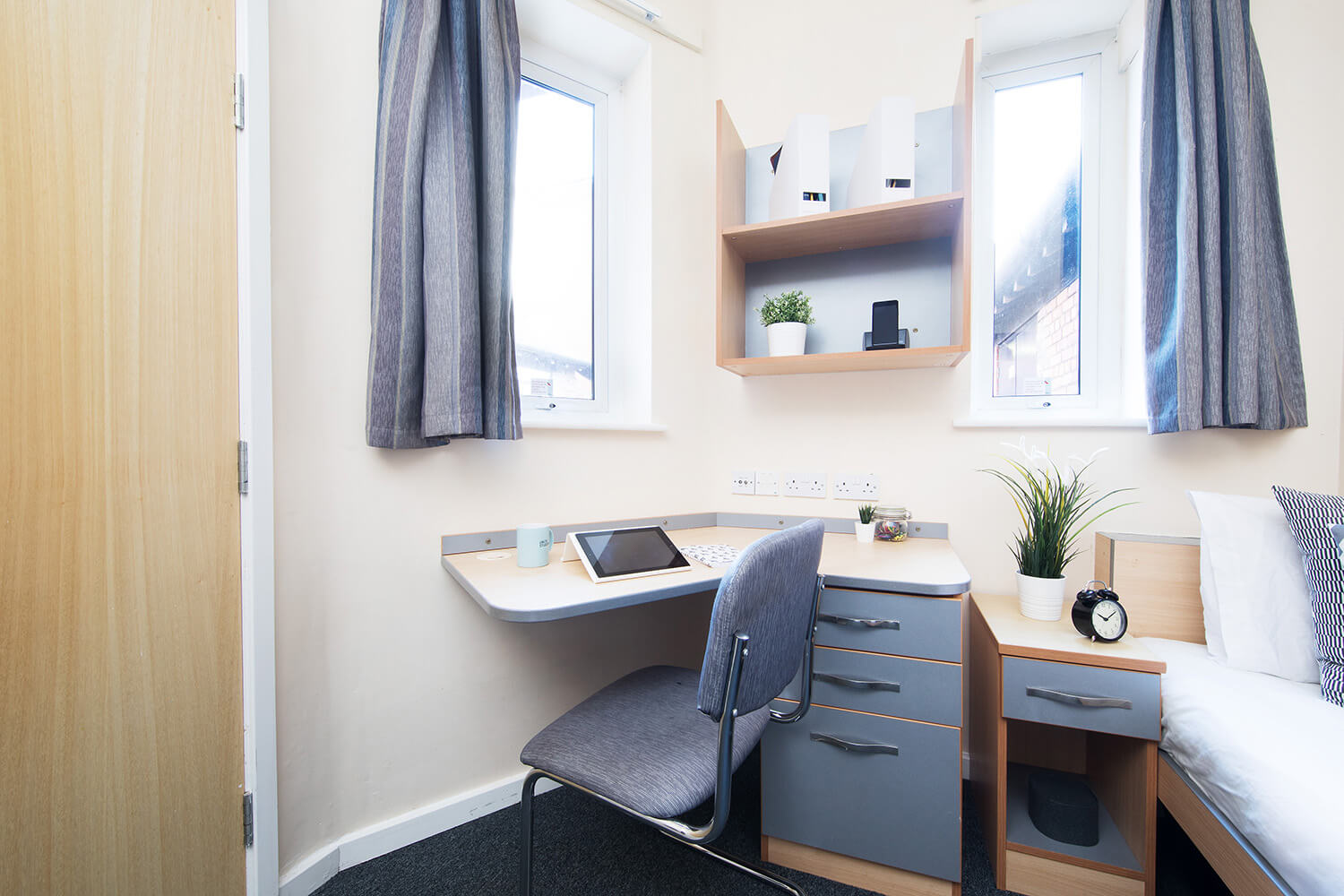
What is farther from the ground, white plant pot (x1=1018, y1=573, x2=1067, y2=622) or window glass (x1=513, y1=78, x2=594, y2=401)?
window glass (x1=513, y1=78, x2=594, y2=401)

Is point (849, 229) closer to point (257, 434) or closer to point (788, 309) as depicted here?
point (788, 309)

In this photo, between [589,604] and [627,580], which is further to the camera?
[627,580]

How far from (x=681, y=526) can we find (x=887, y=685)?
949 millimetres

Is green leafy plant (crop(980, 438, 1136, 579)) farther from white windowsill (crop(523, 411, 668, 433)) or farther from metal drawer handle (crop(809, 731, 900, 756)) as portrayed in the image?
white windowsill (crop(523, 411, 668, 433))

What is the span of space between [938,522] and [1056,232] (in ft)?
3.47

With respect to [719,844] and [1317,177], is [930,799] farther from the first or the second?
[1317,177]

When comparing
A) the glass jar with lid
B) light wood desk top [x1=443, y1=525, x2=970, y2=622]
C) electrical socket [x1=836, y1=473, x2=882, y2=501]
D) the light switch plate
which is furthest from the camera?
the light switch plate

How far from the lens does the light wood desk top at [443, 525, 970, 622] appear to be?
105cm

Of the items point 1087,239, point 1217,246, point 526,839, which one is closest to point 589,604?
point 526,839

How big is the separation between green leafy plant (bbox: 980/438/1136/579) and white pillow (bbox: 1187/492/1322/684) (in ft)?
0.87

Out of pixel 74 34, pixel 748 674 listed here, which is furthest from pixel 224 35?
pixel 748 674

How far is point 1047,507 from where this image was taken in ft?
4.91

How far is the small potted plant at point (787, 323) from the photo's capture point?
184 cm

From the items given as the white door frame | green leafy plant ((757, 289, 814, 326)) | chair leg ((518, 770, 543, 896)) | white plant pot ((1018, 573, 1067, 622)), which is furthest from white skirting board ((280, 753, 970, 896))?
green leafy plant ((757, 289, 814, 326))
